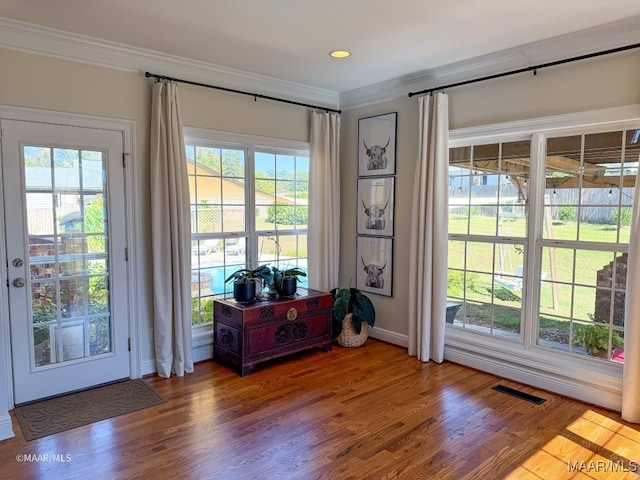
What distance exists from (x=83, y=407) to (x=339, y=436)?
180 centimetres

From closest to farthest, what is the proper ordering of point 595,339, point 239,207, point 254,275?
point 595,339
point 254,275
point 239,207

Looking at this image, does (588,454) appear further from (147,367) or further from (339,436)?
(147,367)

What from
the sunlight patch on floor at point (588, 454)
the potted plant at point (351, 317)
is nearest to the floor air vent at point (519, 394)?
the sunlight patch on floor at point (588, 454)

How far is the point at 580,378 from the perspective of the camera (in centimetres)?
322

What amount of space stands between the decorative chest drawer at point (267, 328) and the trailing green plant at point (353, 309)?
0.12m

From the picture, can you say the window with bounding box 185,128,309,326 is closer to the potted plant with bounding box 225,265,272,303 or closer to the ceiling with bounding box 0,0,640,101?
the potted plant with bounding box 225,265,272,303

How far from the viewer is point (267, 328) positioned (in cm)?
382

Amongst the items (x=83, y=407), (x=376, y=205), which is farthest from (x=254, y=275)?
(x=83, y=407)

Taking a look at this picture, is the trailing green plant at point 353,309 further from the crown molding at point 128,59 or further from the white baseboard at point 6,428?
the white baseboard at point 6,428

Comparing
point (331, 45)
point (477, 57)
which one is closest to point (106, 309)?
point (331, 45)

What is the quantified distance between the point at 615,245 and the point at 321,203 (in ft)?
8.58

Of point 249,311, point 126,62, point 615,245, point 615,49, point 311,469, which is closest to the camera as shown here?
point 311,469

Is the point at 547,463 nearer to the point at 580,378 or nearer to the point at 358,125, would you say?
the point at 580,378

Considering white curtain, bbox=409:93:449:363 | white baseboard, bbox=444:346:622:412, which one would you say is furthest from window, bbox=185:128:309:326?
white baseboard, bbox=444:346:622:412
